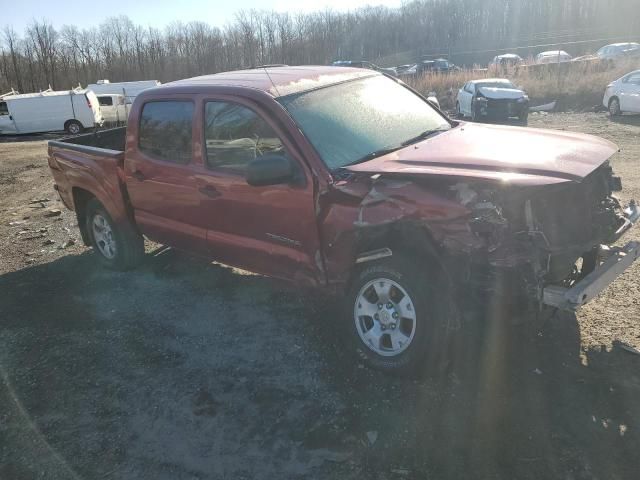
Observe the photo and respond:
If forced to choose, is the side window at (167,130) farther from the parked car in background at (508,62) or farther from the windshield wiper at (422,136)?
the parked car in background at (508,62)

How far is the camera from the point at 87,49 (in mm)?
59250

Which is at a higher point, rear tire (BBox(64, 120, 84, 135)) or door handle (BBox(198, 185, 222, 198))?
door handle (BBox(198, 185, 222, 198))

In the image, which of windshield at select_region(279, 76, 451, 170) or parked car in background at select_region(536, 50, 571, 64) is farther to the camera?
parked car in background at select_region(536, 50, 571, 64)

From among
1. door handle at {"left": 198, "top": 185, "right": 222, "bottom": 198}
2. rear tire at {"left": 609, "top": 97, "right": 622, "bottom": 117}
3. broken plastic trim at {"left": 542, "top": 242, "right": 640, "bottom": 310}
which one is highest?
door handle at {"left": 198, "top": 185, "right": 222, "bottom": 198}

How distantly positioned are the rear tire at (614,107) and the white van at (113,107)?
22.3 m

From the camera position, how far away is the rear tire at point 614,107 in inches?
662

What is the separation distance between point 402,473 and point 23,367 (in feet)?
10.2

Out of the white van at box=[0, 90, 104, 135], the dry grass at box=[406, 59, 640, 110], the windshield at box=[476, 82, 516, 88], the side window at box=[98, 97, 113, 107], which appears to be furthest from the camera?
the side window at box=[98, 97, 113, 107]

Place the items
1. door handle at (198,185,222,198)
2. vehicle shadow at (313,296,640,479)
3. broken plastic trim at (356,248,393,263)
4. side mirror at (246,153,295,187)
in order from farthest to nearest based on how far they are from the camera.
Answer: door handle at (198,185,222,198) → side mirror at (246,153,295,187) → broken plastic trim at (356,248,393,263) → vehicle shadow at (313,296,640,479)

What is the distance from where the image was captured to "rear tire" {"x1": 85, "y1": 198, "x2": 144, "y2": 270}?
5.81 m

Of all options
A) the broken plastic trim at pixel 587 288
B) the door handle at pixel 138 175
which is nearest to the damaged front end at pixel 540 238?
the broken plastic trim at pixel 587 288

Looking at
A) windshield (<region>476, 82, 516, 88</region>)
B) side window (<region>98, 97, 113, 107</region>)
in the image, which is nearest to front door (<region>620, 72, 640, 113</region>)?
windshield (<region>476, 82, 516, 88</region>)

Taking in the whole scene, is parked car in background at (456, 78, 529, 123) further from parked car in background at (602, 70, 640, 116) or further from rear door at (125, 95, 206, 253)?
rear door at (125, 95, 206, 253)

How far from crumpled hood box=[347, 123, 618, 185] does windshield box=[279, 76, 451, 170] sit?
0.18 meters
